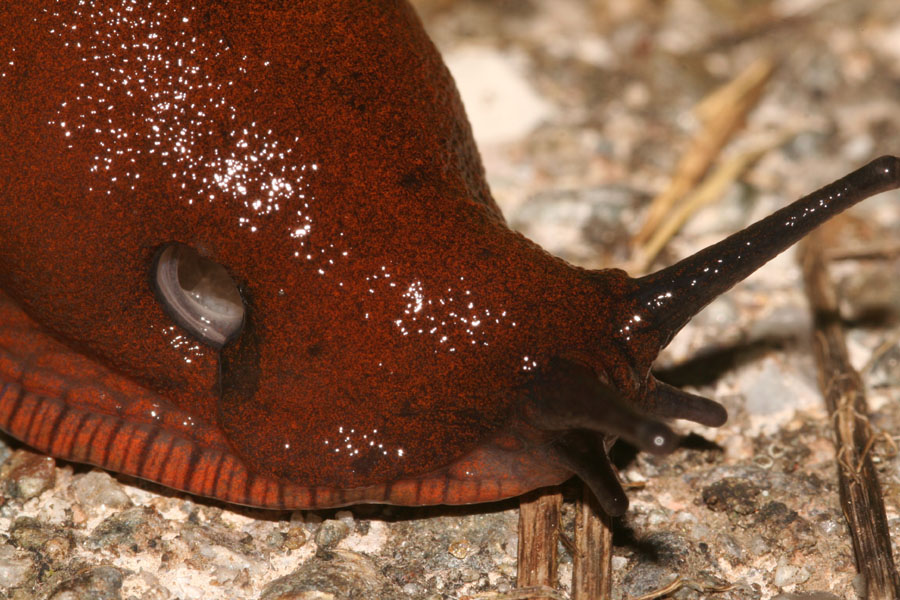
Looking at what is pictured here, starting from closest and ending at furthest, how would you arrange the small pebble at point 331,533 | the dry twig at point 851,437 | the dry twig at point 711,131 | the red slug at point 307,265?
the red slug at point 307,265 < the dry twig at point 851,437 < the small pebble at point 331,533 < the dry twig at point 711,131

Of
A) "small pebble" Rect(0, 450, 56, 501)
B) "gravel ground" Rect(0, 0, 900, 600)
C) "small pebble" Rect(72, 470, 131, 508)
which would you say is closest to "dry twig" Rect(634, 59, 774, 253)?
"gravel ground" Rect(0, 0, 900, 600)

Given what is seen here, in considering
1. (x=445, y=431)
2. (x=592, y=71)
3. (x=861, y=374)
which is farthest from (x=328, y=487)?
(x=592, y=71)

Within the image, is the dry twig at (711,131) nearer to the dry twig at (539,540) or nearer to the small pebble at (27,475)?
the dry twig at (539,540)

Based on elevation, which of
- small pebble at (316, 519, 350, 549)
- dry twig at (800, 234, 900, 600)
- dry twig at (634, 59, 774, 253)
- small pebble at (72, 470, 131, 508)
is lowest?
small pebble at (316, 519, 350, 549)

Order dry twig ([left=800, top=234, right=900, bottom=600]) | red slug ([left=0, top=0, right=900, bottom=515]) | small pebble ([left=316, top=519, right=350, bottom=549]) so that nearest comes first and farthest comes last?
red slug ([left=0, top=0, right=900, bottom=515]) → dry twig ([left=800, top=234, right=900, bottom=600]) → small pebble ([left=316, top=519, right=350, bottom=549])

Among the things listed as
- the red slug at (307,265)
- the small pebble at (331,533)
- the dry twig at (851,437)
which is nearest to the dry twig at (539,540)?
the red slug at (307,265)

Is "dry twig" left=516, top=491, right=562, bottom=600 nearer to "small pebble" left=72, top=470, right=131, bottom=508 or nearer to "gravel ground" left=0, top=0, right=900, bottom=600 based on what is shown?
"gravel ground" left=0, top=0, right=900, bottom=600
